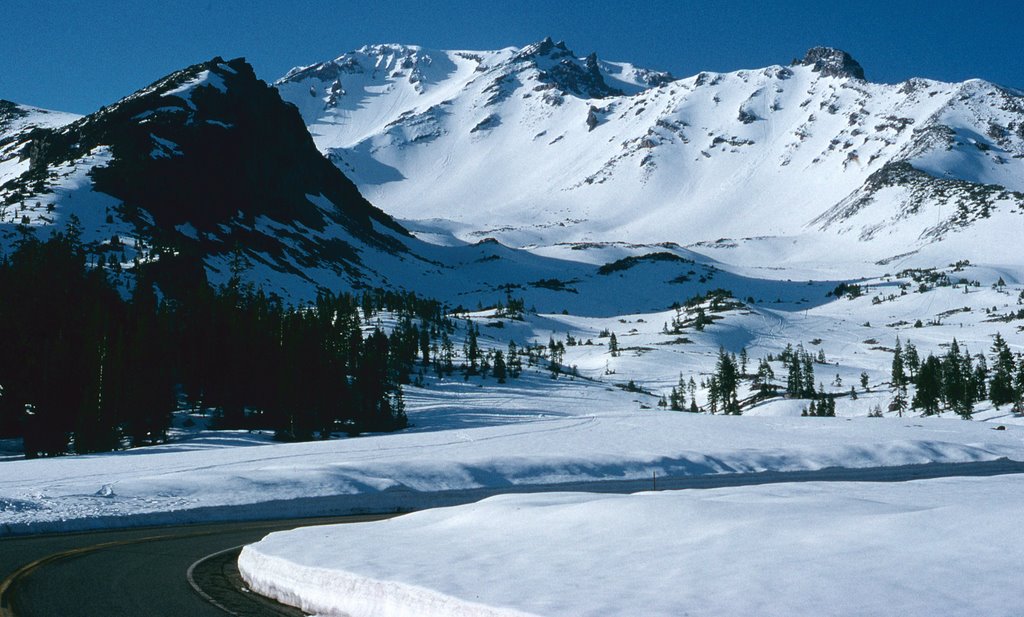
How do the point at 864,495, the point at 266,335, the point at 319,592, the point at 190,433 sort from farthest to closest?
Result: 1. the point at 266,335
2. the point at 190,433
3. the point at 864,495
4. the point at 319,592

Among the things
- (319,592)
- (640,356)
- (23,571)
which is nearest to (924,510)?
(319,592)

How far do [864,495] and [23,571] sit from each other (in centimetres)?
1729

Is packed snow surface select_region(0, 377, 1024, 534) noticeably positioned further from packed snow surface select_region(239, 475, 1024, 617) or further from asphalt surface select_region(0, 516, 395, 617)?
packed snow surface select_region(239, 475, 1024, 617)

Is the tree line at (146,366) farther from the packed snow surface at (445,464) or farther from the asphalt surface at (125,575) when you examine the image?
the asphalt surface at (125,575)

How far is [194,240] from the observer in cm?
18438

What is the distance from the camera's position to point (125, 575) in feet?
47.6

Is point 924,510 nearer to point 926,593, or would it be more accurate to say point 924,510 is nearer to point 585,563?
point 926,593

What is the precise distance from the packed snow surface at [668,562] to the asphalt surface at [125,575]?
2.71 feet

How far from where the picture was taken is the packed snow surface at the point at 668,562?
8.35 meters

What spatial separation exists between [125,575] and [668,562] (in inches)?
407

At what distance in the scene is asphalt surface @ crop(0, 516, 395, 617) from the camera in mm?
11992

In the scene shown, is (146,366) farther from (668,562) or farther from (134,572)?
(668,562)

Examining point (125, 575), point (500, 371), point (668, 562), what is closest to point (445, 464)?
point (125, 575)

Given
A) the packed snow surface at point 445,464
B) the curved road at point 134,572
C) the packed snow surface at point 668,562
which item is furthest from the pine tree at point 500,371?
the packed snow surface at point 668,562
